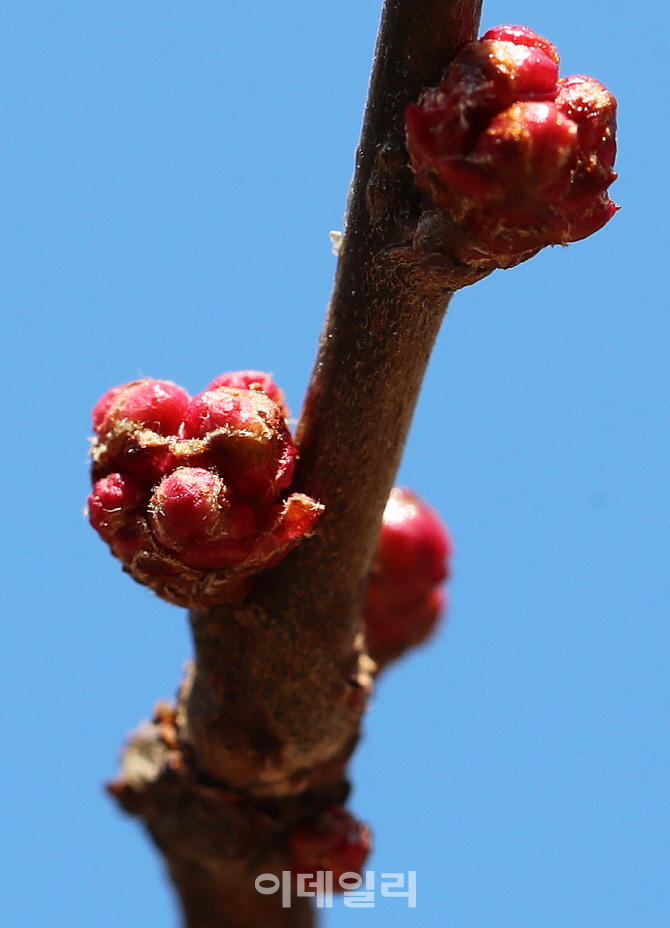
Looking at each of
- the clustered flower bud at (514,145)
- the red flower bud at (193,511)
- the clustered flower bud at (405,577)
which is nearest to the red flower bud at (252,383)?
the red flower bud at (193,511)

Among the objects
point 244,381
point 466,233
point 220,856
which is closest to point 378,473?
point 244,381

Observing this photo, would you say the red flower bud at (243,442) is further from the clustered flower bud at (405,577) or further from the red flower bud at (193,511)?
the clustered flower bud at (405,577)

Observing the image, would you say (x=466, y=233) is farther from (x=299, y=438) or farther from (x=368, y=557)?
(x=368, y=557)

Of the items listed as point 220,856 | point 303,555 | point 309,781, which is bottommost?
point 220,856

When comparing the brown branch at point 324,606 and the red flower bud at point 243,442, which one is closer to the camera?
the brown branch at point 324,606

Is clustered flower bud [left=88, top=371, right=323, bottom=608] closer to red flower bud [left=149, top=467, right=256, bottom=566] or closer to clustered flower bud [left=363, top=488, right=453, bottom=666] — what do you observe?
red flower bud [left=149, top=467, right=256, bottom=566]

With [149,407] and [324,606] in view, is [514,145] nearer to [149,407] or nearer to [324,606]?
[149,407]
